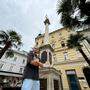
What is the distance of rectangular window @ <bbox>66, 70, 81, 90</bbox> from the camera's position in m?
15.0

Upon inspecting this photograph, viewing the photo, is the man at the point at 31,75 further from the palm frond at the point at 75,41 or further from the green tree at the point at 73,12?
the palm frond at the point at 75,41

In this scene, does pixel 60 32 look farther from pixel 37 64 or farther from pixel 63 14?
pixel 37 64

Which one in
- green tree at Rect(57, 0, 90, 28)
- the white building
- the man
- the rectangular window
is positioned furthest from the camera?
the white building

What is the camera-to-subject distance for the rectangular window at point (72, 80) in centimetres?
1496

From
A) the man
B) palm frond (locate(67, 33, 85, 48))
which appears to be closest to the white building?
palm frond (locate(67, 33, 85, 48))

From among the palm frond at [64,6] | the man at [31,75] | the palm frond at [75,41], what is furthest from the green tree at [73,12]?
the man at [31,75]

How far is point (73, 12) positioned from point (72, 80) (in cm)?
1106

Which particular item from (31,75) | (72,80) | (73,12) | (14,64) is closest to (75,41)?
(73,12)

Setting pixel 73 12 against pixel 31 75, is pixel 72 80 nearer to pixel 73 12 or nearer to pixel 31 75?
pixel 73 12

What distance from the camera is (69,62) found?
16.7 m

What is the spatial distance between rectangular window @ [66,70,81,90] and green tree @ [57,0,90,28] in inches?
354

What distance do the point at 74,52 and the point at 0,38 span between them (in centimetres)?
1239

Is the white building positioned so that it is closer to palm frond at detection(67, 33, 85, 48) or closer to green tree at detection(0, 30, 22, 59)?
green tree at detection(0, 30, 22, 59)

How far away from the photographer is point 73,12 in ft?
29.2
